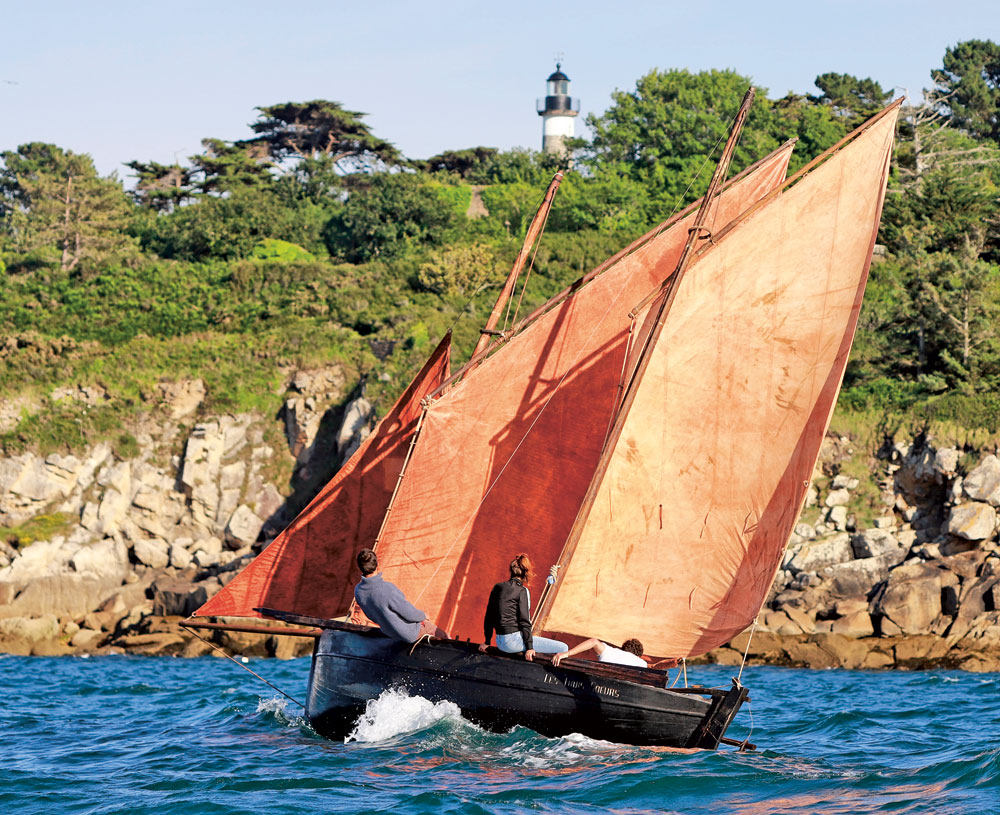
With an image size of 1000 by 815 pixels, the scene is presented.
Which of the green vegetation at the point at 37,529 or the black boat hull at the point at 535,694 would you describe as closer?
the black boat hull at the point at 535,694

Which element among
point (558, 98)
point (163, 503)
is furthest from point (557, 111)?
point (163, 503)

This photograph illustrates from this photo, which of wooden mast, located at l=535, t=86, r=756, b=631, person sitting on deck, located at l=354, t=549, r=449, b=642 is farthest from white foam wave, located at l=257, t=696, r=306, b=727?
wooden mast, located at l=535, t=86, r=756, b=631

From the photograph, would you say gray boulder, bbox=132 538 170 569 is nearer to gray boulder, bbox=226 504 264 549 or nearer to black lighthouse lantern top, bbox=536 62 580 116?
gray boulder, bbox=226 504 264 549

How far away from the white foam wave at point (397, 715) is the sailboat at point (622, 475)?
0.16m

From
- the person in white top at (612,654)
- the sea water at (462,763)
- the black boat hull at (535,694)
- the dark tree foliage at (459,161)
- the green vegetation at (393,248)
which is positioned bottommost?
the sea water at (462,763)

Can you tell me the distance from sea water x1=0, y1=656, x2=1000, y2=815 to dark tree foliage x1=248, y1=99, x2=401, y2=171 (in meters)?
56.3

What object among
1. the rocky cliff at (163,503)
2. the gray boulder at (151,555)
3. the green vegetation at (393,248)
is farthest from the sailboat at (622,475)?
the gray boulder at (151,555)

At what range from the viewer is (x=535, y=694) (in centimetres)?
1301

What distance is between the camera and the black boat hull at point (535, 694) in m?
12.7

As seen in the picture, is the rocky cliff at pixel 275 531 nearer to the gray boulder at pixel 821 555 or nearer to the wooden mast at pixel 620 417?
the gray boulder at pixel 821 555

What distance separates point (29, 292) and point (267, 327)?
12.7 m

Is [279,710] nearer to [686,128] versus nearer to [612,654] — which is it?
[612,654]

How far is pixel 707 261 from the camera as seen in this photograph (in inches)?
565

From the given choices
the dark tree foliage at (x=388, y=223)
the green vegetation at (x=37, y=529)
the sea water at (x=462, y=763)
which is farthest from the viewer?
the dark tree foliage at (x=388, y=223)
